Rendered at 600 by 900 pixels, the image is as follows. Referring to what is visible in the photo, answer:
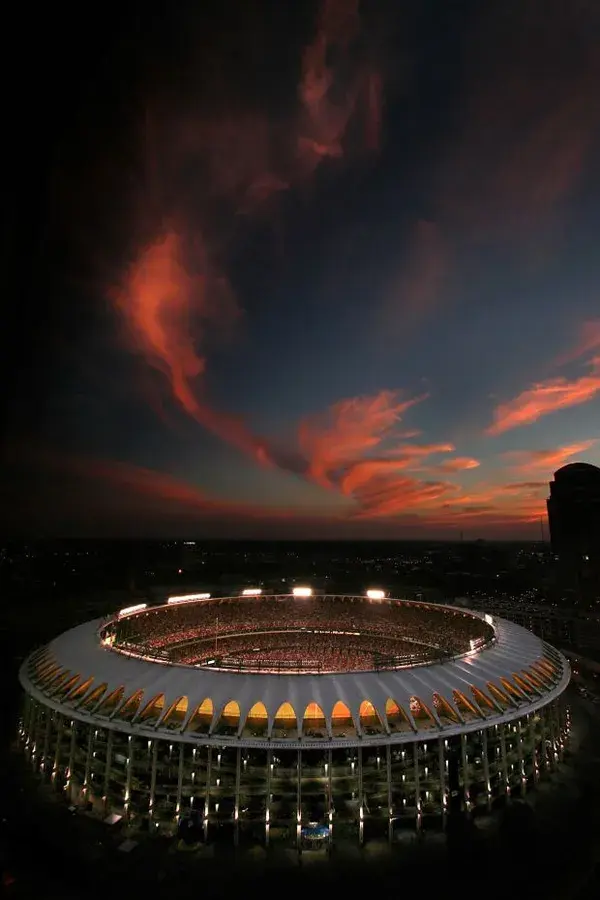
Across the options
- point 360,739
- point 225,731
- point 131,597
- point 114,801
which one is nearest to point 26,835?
point 114,801

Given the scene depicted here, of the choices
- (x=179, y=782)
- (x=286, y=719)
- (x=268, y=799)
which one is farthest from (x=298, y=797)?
(x=179, y=782)

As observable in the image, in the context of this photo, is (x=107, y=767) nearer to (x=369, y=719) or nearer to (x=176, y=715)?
(x=176, y=715)

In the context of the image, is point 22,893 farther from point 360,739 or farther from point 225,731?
point 360,739

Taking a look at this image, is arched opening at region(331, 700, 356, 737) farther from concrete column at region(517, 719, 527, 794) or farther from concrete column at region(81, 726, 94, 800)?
concrete column at region(81, 726, 94, 800)

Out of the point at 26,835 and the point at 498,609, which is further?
the point at 498,609

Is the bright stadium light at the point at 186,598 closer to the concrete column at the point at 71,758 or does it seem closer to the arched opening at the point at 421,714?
the concrete column at the point at 71,758

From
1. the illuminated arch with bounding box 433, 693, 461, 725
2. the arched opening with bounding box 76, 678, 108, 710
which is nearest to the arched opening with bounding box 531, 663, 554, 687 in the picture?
the illuminated arch with bounding box 433, 693, 461, 725
